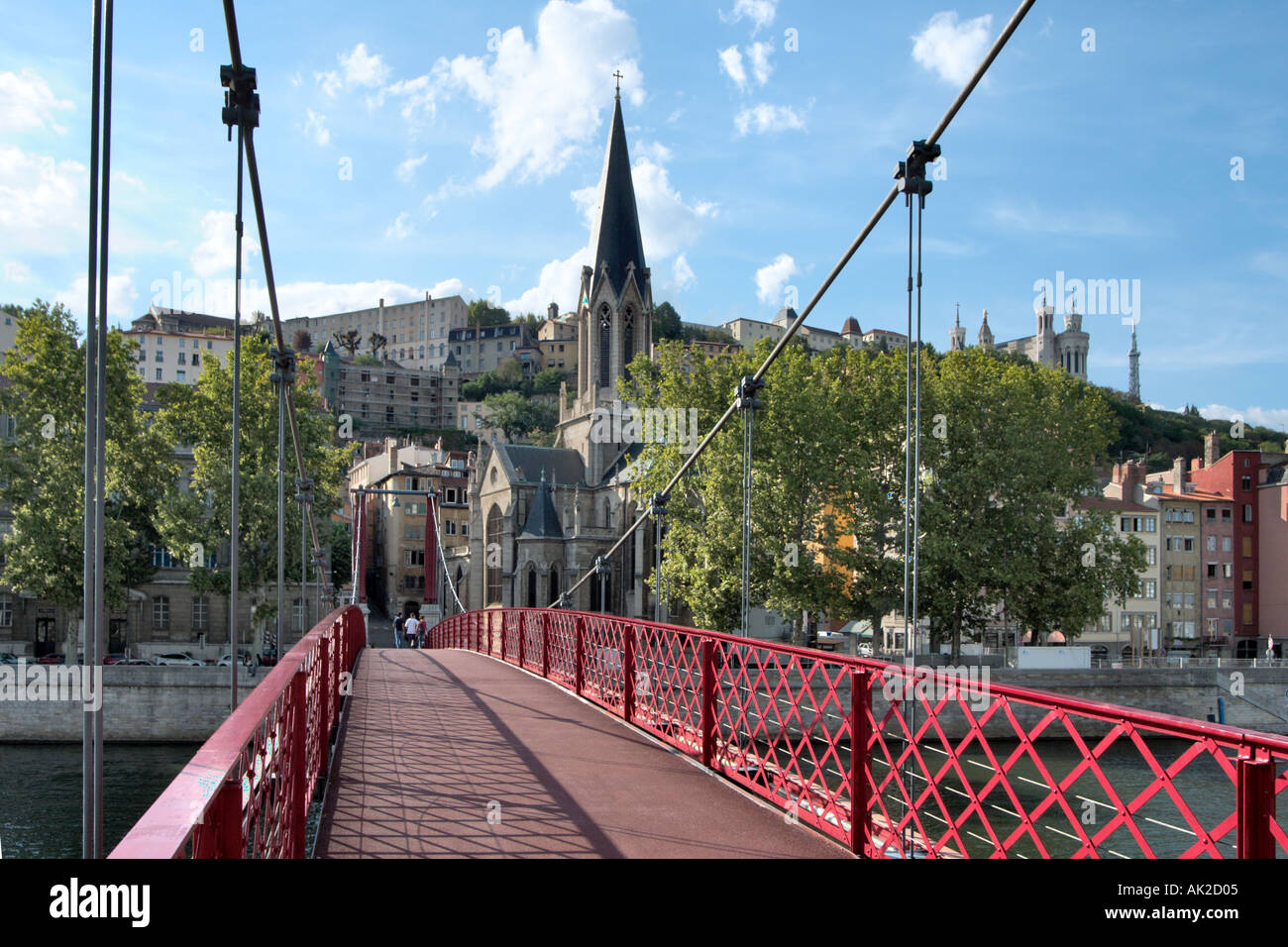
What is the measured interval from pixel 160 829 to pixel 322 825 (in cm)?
388

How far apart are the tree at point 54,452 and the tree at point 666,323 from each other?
312 feet

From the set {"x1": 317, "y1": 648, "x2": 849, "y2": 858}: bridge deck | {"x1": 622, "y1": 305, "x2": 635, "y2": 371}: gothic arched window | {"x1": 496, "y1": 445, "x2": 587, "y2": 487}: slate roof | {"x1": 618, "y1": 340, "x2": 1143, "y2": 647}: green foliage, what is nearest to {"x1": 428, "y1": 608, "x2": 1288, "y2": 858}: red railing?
{"x1": 317, "y1": 648, "x2": 849, "y2": 858}: bridge deck

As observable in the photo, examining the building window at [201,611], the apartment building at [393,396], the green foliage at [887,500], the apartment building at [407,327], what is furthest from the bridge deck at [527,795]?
the apartment building at [407,327]

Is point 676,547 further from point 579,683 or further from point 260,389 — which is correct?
point 579,683

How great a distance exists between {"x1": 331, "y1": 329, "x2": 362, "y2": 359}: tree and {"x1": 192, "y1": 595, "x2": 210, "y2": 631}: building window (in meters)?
103

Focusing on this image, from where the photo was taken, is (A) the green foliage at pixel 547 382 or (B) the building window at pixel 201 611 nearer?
(B) the building window at pixel 201 611

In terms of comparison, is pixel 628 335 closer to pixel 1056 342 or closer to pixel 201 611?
pixel 201 611

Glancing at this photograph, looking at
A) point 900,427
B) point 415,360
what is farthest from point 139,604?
point 415,360

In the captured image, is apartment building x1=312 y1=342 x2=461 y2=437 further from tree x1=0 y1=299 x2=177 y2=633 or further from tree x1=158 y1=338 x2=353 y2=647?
tree x1=0 y1=299 x2=177 y2=633

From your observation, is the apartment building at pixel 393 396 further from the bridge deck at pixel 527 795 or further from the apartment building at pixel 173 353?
the bridge deck at pixel 527 795

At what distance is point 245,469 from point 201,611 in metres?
9.74

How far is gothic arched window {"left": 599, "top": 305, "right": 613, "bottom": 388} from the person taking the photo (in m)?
59.6

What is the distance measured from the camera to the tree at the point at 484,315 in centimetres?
14862

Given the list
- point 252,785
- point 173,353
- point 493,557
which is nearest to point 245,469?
point 493,557
